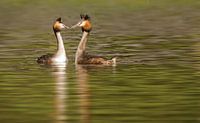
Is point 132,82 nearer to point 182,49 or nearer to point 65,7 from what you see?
point 182,49

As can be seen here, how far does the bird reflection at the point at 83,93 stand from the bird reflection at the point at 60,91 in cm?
45

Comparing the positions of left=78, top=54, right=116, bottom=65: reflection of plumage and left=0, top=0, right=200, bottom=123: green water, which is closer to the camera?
left=0, top=0, right=200, bottom=123: green water

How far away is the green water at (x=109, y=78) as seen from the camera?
24.5 m

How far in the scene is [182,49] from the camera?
43.3m

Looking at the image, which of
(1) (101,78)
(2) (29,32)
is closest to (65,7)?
(2) (29,32)

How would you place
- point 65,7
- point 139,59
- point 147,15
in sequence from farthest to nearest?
point 65,7, point 147,15, point 139,59

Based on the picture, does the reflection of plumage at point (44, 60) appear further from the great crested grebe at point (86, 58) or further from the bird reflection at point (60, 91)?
the great crested grebe at point (86, 58)

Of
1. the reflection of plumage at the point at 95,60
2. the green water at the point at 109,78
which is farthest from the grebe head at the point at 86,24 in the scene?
the reflection of plumage at the point at 95,60

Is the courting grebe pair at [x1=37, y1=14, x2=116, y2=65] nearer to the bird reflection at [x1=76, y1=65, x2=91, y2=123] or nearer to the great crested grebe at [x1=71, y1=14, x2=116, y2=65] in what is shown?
the great crested grebe at [x1=71, y1=14, x2=116, y2=65]

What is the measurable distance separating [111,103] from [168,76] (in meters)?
6.49

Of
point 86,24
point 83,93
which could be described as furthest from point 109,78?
point 86,24

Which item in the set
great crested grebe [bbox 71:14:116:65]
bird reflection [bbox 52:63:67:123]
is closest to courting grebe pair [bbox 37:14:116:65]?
great crested grebe [bbox 71:14:116:65]

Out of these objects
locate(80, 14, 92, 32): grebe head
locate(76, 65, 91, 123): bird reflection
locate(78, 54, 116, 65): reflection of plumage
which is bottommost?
locate(76, 65, 91, 123): bird reflection

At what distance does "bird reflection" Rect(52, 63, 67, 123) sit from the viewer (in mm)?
24266
